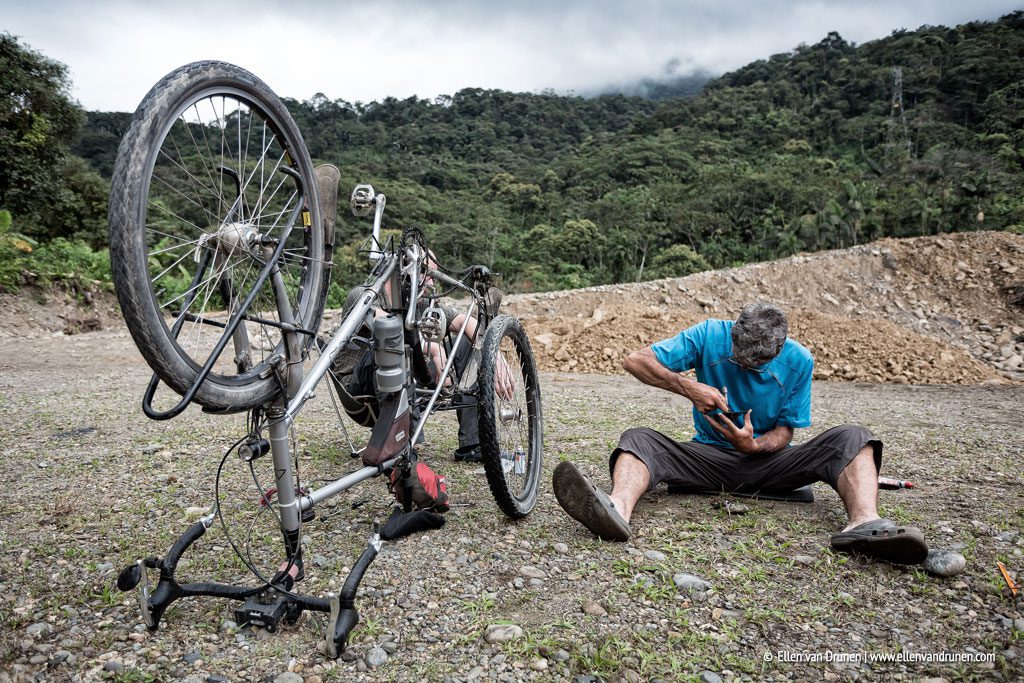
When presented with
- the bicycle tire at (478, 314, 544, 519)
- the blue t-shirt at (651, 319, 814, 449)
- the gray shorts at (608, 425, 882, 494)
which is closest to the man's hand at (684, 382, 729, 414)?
the blue t-shirt at (651, 319, 814, 449)

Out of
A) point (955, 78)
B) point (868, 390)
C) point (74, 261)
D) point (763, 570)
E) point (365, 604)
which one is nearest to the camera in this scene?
point (365, 604)

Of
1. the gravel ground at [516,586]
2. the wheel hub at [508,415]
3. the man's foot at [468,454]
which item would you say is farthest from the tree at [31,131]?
the wheel hub at [508,415]

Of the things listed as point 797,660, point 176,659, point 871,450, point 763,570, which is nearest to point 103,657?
point 176,659

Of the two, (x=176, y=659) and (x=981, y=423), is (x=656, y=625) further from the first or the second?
(x=981, y=423)

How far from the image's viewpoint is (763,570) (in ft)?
8.84

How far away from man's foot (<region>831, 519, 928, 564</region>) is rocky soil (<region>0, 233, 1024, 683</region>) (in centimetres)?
6

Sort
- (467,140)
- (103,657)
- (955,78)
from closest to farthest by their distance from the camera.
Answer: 1. (103,657)
2. (955,78)
3. (467,140)

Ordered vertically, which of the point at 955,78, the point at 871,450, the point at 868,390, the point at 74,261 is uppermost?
the point at 955,78

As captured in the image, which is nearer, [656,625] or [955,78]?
[656,625]

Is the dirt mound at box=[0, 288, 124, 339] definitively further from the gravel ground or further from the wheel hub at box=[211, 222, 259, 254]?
the wheel hub at box=[211, 222, 259, 254]

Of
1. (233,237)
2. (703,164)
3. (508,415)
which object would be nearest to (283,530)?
(233,237)

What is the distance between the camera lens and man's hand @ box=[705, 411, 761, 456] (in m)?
3.17

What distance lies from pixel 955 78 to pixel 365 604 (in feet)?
218

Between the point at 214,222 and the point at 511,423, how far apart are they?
6.32 feet
